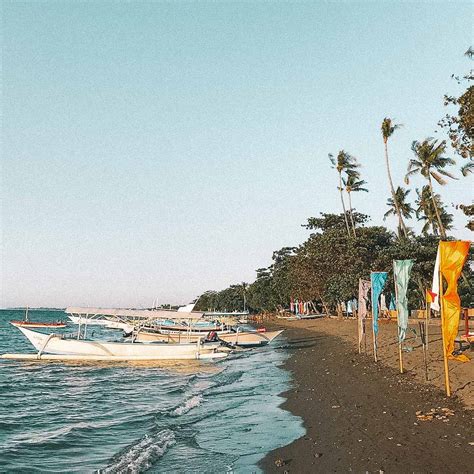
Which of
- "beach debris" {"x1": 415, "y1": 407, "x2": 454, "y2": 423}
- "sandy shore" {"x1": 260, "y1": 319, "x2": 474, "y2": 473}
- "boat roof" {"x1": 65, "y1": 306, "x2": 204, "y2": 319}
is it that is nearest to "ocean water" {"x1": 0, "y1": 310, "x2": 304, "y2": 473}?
"sandy shore" {"x1": 260, "y1": 319, "x2": 474, "y2": 473}

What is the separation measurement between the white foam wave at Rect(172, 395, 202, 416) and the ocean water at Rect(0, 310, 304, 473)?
39mm

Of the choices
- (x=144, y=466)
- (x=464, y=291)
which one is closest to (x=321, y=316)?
(x=464, y=291)

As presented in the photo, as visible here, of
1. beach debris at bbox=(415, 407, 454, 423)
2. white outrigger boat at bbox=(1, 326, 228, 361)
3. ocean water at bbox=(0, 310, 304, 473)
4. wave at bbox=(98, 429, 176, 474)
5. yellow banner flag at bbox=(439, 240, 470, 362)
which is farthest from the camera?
white outrigger boat at bbox=(1, 326, 228, 361)

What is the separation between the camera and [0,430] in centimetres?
1482

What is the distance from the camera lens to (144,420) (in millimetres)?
15070

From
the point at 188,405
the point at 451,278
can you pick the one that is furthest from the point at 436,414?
the point at 188,405

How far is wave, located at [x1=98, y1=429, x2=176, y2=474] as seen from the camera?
31.5 feet

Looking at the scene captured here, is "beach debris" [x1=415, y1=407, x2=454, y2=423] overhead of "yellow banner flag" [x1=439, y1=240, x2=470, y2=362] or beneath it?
beneath

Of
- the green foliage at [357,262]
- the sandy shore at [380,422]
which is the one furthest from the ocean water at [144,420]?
the green foliage at [357,262]

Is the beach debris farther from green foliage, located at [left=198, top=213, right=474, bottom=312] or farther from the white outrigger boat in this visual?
green foliage, located at [left=198, top=213, right=474, bottom=312]

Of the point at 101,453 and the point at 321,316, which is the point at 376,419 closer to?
the point at 101,453

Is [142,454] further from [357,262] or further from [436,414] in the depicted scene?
[357,262]

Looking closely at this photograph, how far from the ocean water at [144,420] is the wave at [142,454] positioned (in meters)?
0.03

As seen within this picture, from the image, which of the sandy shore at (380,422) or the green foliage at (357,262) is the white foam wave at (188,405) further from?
the green foliage at (357,262)
